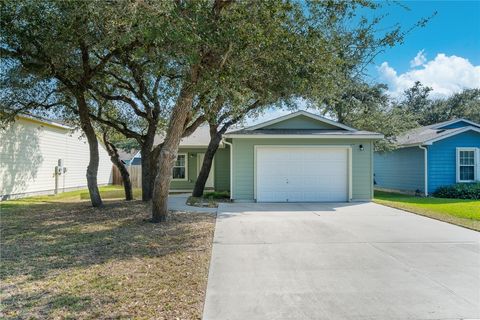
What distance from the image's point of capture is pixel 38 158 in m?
16.8

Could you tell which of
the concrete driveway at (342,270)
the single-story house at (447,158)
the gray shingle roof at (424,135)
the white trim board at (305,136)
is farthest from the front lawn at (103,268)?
the gray shingle roof at (424,135)

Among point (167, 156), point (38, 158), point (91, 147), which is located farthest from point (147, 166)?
point (38, 158)

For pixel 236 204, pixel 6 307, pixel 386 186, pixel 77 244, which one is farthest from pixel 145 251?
pixel 386 186

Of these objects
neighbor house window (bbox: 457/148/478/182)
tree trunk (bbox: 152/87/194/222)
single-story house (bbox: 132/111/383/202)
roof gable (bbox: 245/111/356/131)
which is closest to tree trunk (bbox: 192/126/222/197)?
single-story house (bbox: 132/111/383/202)

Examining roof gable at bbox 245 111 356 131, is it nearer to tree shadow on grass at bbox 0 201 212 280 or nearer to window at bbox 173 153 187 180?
tree shadow on grass at bbox 0 201 212 280

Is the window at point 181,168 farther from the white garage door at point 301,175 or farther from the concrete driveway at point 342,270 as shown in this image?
the concrete driveway at point 342,270

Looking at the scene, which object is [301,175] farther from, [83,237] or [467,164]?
[467,164]

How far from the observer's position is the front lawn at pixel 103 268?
397 cm

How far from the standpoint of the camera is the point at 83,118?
450 inches

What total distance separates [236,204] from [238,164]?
1641 mm

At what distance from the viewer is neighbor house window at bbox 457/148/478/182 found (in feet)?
55.3

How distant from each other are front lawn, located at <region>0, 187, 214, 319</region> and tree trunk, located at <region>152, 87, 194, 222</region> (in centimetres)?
49

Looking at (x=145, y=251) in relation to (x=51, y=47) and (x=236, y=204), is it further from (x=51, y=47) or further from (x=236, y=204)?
(x=236, y=204)

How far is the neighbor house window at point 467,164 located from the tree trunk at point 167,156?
47.8 feet
